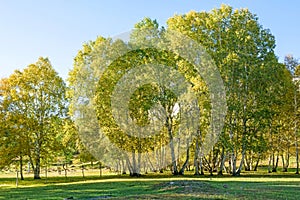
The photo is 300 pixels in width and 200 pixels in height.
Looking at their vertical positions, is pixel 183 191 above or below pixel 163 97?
below

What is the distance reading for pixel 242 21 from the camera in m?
41.8

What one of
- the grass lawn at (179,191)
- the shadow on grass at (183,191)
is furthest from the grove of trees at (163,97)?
the shadow on grass at (183,191)

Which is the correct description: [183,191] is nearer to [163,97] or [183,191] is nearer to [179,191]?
[179,191]

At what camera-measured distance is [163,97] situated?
1667 inches

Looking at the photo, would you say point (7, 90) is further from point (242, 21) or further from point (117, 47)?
point (242, 21)

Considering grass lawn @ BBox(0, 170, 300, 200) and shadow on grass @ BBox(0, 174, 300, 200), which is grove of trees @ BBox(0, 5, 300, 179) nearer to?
grass lawn @ BBox(0, 170, 300, 200)

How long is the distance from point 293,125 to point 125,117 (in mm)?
22191

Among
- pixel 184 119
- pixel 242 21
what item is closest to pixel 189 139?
pixel 184 119

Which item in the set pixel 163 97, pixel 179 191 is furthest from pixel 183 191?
pixel 163 97

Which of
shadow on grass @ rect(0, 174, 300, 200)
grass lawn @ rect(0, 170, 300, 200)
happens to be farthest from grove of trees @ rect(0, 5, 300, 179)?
shadow on grass @ rect(0, 174, 300, 200)

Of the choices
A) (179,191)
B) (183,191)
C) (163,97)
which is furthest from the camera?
(163,97)

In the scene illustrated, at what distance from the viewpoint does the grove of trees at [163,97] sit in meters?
40.0

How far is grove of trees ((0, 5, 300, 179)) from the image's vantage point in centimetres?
4000

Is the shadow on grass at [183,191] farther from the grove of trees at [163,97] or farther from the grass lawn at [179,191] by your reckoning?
the grove of trees at [163,97]
